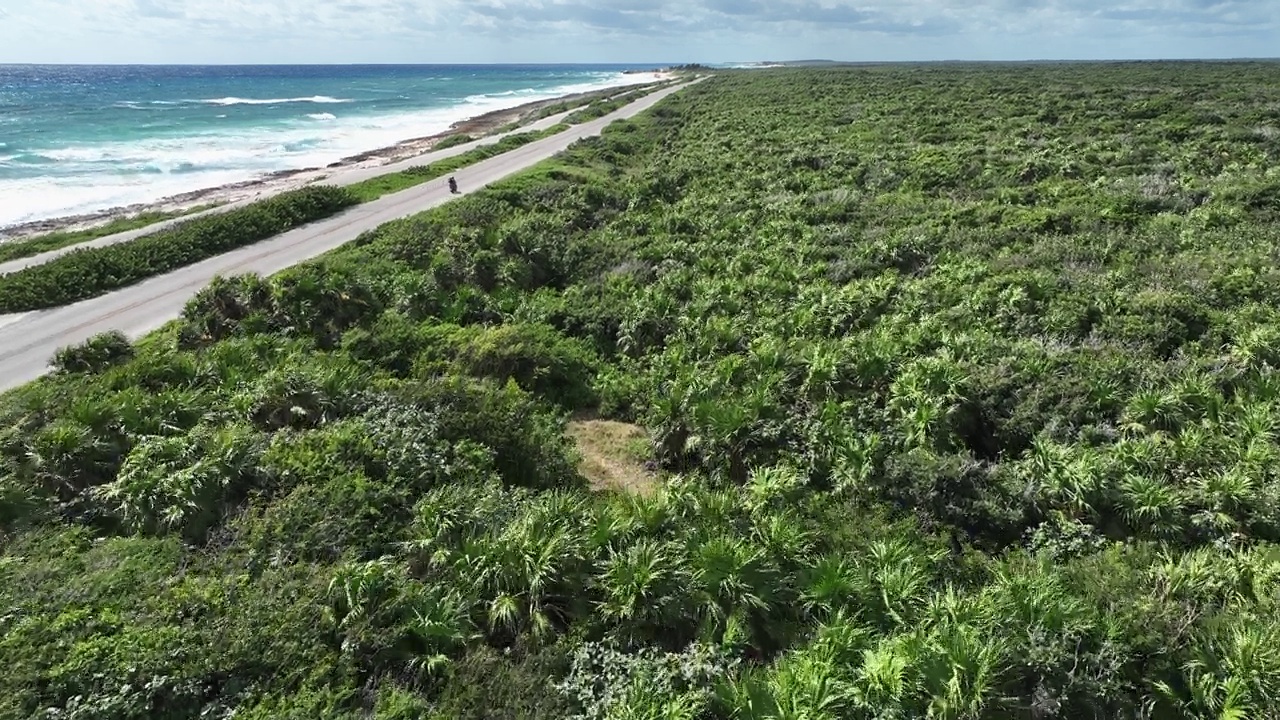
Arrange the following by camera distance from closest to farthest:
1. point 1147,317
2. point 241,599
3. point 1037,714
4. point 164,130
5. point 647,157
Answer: point 1037,714, point 241,599, point 1147,317, point 647,157, point 164,130

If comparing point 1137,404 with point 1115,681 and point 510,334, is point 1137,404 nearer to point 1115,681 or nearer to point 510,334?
point 1115,681

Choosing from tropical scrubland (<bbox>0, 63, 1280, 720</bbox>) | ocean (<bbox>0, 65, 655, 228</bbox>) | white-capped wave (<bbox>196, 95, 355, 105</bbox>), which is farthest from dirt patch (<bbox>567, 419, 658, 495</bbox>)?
white-capped wave (<bbox>196, 95, 355, 105</bbox>)

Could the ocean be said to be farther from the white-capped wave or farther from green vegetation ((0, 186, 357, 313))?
green vegetation ((0, 186, 357, 313))

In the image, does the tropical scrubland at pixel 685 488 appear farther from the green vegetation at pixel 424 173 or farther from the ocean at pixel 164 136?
the ocean at pixel 164 136

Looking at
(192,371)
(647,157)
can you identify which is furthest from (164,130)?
(192,371)

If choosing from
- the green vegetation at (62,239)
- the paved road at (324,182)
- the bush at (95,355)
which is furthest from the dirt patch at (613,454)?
the green vegetation at (62,239)

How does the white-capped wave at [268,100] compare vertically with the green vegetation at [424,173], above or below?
above

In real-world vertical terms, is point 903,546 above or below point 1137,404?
below
